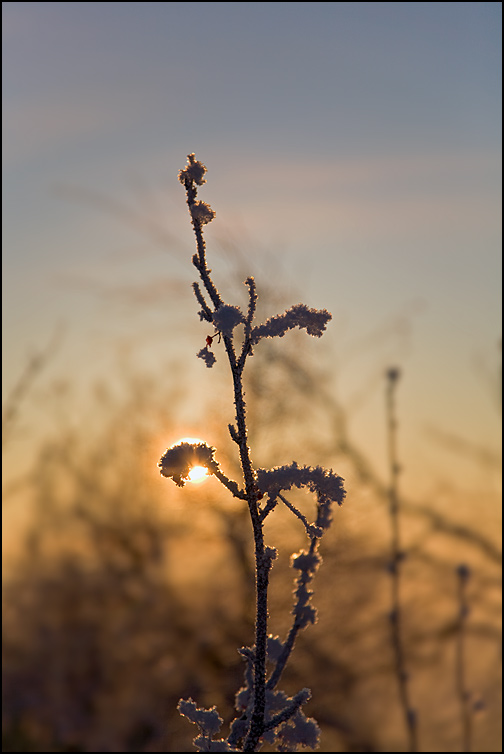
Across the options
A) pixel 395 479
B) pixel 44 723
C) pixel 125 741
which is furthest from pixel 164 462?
pixel 44 723

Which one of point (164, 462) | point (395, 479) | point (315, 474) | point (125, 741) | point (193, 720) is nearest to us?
point (164, 462)

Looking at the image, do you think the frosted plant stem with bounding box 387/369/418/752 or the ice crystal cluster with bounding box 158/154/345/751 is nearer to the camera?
the ice crystal cluster with bounding box 158/154/345/751

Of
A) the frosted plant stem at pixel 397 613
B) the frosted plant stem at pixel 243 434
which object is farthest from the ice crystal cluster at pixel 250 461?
the frosted plant stem at pixel 397 613

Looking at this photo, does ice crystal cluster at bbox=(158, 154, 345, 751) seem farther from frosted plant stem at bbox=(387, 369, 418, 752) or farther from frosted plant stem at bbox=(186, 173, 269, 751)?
frosted plant stem at bbox=(387, 369, 418, 752)

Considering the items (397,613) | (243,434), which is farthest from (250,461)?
(397,613)

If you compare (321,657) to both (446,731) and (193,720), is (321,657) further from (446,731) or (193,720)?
(193,720)

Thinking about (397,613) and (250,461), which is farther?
(397,613)

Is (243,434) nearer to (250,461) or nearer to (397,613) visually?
(250,461)

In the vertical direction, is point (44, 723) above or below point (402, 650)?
below

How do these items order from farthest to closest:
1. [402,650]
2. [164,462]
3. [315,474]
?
1. [402,650]
2. [315,474]
3. [164,462]

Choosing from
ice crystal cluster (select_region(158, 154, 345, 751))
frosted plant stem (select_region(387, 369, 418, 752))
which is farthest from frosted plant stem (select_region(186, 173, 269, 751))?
frosted plant stem (select_region(387, 369, 418, 752))

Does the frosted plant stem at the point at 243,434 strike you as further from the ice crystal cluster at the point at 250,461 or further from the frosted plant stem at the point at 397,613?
the frosted plant stem at the point at 397,613
